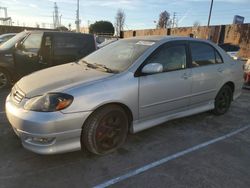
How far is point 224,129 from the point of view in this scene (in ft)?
14.7

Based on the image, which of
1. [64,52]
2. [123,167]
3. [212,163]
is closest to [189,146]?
[212,163]

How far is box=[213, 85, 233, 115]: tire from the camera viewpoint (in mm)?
5070

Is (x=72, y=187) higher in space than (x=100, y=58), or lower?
lower

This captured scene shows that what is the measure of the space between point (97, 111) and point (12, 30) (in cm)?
3524

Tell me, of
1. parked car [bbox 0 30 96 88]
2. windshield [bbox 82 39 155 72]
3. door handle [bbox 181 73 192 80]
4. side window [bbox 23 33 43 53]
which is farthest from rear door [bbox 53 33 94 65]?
door handle [bbox 181 73 192 80]

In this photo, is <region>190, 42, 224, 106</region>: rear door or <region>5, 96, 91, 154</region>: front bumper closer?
<region>5, 96, 91, 154</region>: front bumper

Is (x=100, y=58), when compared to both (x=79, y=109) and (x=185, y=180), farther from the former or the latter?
(x=185, y=180)

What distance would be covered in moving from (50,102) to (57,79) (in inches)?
23.9

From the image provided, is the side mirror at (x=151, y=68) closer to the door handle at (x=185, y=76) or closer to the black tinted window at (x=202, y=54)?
the door handle at (x=185, y=76)

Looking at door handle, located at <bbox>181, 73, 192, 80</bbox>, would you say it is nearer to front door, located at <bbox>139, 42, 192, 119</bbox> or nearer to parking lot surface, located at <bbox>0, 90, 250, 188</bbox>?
front door, located at <bbox>139, 42, 192, 119</bbox>

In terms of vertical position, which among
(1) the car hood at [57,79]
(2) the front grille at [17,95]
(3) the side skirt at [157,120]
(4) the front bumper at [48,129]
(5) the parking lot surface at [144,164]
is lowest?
(5) the parking lot surface at [144,164]

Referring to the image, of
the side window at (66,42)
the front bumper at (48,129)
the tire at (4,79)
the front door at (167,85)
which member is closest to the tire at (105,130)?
the front bumper at (48,129)

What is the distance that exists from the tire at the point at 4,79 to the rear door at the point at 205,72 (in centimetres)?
497

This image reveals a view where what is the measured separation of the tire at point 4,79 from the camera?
6.73 m
